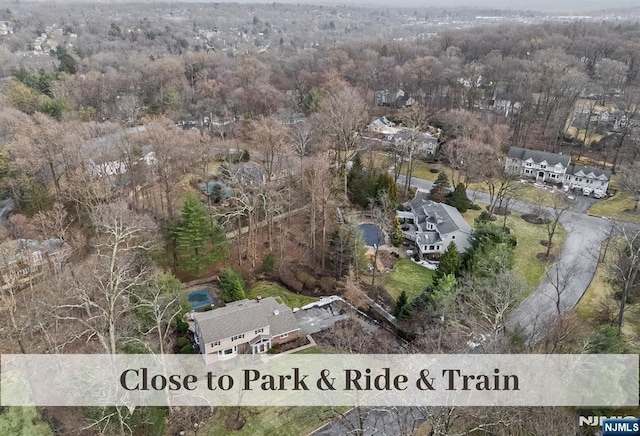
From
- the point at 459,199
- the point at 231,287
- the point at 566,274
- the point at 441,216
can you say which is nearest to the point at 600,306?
the point at 566,274

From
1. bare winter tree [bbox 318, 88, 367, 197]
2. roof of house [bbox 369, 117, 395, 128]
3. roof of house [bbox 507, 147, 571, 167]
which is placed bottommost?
roof of house [bbox 369, 117, 395, 128]

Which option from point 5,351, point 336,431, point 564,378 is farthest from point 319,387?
point 5,351

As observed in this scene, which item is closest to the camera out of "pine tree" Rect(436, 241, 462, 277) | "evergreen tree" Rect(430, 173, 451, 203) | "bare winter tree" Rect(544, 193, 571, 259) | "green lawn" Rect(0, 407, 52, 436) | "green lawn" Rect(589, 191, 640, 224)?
"green lawn" Rect(0, 407, 52, 436)

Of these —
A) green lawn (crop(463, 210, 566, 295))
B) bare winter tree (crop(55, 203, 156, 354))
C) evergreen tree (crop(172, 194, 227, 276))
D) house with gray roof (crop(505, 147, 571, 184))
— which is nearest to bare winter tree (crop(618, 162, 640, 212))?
house with gray roof (crop(505, 147, 571, 184))

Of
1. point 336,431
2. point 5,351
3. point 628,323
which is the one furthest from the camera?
point 628,323

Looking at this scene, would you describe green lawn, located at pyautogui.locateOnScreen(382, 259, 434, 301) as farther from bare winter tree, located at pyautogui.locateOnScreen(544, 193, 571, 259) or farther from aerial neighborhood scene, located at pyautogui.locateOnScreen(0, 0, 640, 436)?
bare winter tree, located at pyautogui.locateOnScreen(544, 193, 571, 259)

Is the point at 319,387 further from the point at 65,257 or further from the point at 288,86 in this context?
the point at 288,86
